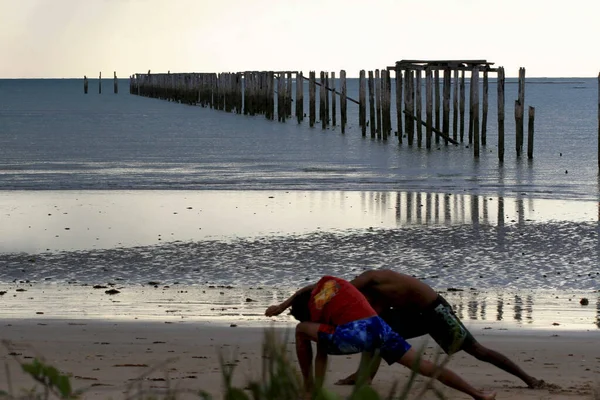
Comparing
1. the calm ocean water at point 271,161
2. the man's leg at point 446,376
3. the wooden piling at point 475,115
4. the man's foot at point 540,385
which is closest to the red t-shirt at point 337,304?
the man's leg at point 446,376

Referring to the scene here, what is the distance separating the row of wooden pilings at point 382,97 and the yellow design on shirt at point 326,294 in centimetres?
1955

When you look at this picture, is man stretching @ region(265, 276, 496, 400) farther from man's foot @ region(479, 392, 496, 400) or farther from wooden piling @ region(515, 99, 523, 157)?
wooden piling @ region(515, 99, 523, 157)

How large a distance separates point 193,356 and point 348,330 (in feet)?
6.87

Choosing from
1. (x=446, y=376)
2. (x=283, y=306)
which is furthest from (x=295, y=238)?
(x=446, y=376)

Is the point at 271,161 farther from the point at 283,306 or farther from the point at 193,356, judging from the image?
the point at 283,306

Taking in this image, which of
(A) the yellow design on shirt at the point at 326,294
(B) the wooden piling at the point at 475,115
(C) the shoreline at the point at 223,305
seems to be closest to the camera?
(A) the yellow design on shirt at the point at 326,294

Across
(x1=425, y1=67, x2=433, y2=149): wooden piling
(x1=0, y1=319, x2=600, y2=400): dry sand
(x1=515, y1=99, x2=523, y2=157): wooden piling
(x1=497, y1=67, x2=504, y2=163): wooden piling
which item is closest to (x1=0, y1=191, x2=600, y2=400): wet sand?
(x1=0, y1=319, x2=600, y2=400): dry sand

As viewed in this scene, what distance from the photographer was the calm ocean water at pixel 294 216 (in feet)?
34.8

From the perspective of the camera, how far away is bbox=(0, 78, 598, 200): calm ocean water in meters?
20.0

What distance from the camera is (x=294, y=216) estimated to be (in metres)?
14.7

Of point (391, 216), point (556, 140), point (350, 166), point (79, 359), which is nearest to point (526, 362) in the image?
point (79, 359)

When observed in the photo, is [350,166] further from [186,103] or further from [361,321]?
[186,103]

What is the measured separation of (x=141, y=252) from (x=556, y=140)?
30.1 meters

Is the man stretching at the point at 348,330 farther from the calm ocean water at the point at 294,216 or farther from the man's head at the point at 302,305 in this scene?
the calm ocean water at the point at 294,216
